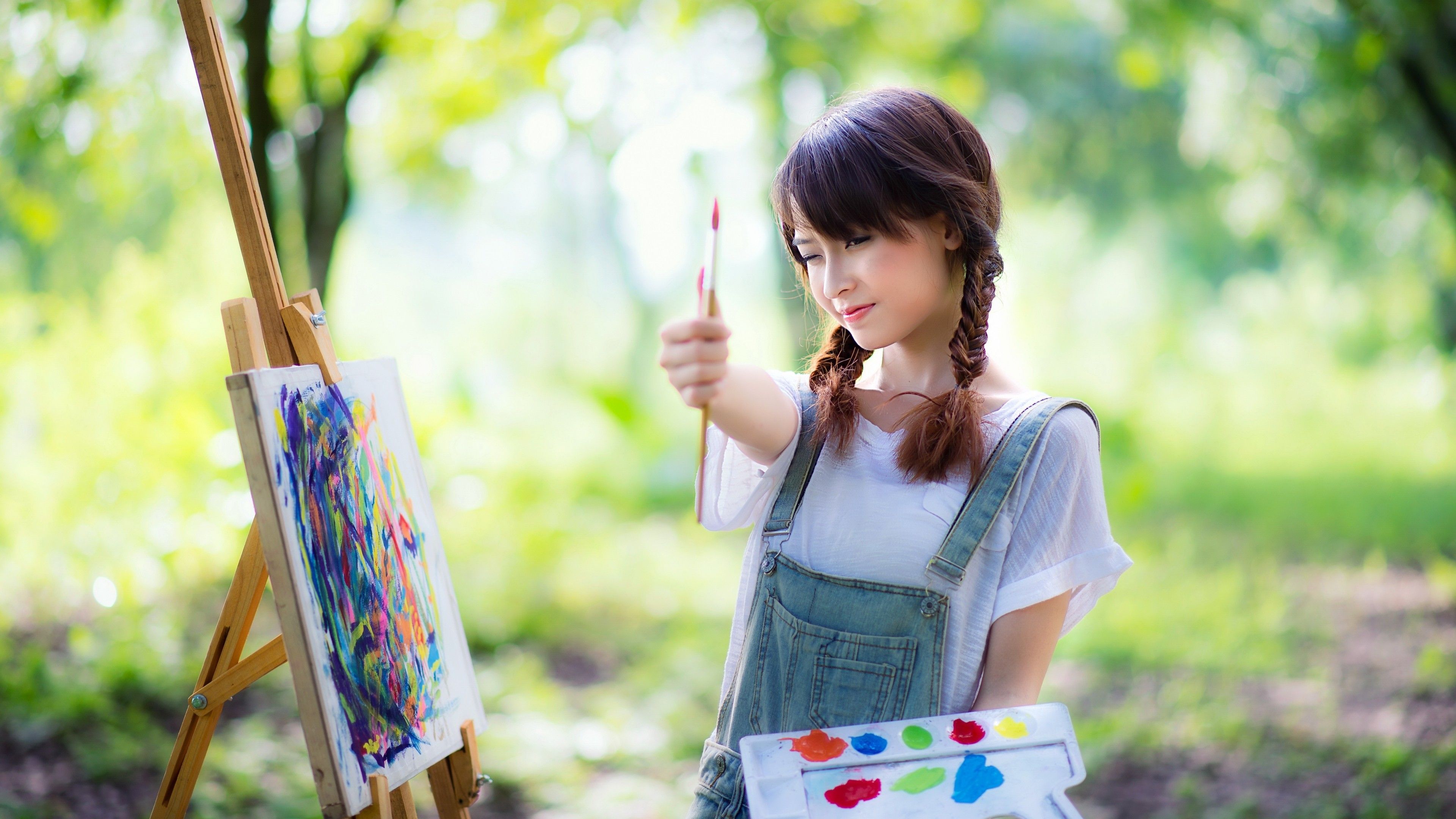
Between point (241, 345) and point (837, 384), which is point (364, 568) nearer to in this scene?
point (241, 345)

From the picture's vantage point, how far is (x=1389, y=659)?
396cm

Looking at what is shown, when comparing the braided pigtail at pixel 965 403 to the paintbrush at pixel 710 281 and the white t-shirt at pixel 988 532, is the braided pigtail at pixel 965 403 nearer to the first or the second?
the white t-shirt at pixel 988 532

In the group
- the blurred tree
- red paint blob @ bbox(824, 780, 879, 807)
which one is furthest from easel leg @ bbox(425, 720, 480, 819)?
the blurred tree

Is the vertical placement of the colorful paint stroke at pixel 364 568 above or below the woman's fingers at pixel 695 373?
below

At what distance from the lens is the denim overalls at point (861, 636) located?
44.9 inches

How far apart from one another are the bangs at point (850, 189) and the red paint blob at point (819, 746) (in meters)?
0.56

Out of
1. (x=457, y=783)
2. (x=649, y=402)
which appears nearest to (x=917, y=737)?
(x=457, y=783)

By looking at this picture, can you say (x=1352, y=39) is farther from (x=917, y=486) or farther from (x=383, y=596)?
(x=383, y=596)

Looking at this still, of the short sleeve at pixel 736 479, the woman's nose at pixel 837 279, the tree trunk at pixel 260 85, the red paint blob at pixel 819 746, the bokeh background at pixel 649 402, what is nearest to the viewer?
the red paint blob at pixel 819 746

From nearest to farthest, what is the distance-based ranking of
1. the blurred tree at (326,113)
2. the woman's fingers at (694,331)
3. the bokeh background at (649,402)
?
1. the woman's fingers at (694,331)
2. the bokeh background at (649,402)
3. the blurred tree at (326,113)

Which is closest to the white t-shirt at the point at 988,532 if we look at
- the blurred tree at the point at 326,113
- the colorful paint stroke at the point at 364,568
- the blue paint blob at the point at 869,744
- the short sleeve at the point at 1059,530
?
the short sleeve at the point at 1059,530

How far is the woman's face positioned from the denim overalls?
18 cm

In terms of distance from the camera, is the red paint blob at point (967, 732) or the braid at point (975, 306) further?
the braid at point (975, 306)

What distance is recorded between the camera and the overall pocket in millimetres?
1149
